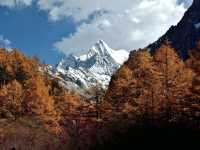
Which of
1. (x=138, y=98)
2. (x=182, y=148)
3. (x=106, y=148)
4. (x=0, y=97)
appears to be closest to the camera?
(x=182, y=148)

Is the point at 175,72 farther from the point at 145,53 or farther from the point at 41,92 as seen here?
the point at 41,92

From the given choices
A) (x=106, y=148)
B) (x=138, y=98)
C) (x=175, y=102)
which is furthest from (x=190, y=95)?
(x=106, y=148)

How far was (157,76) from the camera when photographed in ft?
168

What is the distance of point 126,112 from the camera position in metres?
54.2

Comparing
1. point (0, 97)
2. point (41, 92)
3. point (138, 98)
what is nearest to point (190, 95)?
point (138, 98)

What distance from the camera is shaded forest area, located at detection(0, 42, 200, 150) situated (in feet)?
120

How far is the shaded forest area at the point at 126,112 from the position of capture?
3659 cm

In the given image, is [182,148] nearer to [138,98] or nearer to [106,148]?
[106,148]

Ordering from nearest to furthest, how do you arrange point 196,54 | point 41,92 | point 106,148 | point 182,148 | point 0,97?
point 182,148 < point 106,148 < point 196,54 < point 41,92 < point 0,97

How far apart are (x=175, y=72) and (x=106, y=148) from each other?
17752mm

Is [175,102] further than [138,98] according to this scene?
No

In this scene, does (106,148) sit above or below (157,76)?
below

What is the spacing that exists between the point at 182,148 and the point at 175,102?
17.1 metres

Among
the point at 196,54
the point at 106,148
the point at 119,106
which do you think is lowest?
the point at 106,148
